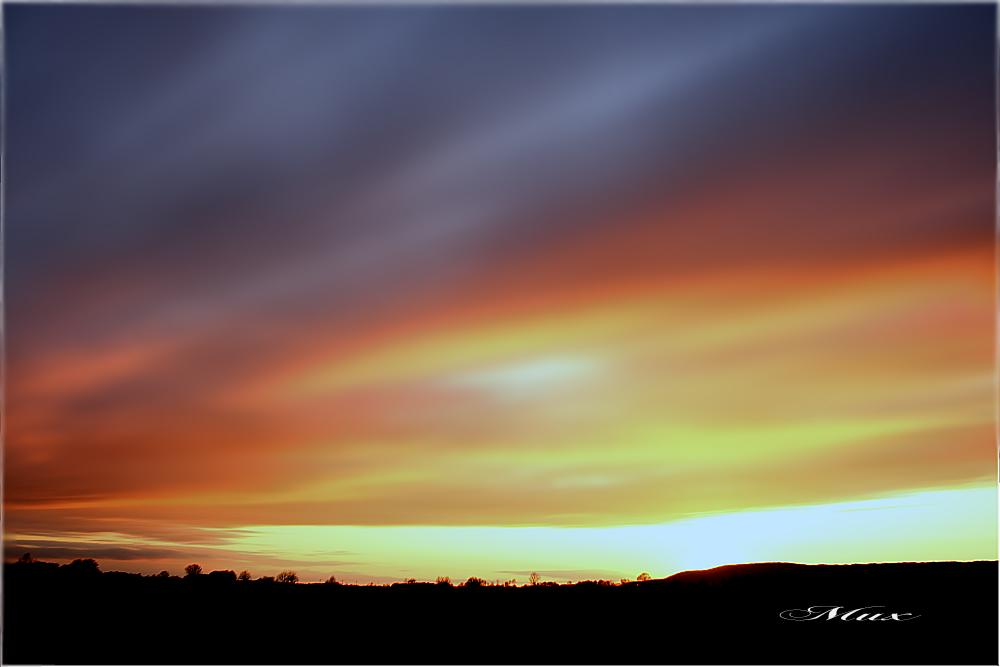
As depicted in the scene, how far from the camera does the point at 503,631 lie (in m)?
6.49

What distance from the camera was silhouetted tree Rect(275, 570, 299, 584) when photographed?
6926 millimetres

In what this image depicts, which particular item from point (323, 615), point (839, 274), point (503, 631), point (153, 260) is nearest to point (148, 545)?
point (323, 615)

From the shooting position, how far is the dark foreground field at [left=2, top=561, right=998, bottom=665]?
6316mm

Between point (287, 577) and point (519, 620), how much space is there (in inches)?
78.3

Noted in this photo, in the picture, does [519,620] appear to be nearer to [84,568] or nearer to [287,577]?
[287,577]

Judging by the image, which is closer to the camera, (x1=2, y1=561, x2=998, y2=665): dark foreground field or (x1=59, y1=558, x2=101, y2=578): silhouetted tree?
(x1=2, y1=561, x2=998, y2=665): dark foreground field

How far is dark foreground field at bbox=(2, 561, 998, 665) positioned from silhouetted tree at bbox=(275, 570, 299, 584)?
68 millimetres

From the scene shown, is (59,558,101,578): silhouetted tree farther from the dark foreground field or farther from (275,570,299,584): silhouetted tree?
(275,570,299,584): silhouetted tree

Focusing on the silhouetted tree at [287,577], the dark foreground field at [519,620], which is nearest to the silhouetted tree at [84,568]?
the dark foreground field at [519,620]

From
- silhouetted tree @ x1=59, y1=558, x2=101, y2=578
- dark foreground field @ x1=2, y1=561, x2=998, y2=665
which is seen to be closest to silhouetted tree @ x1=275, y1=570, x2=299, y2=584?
dark foreground field @ x1=2, y1=561, x2=998, y2=665

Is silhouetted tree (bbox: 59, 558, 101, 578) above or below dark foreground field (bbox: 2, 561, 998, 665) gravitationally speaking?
above

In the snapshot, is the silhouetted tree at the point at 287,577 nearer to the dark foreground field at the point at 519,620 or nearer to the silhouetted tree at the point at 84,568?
the dark foreground field at the point at 519,620

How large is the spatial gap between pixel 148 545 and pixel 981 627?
6.62 metres

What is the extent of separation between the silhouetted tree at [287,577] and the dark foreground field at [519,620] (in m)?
0.07
